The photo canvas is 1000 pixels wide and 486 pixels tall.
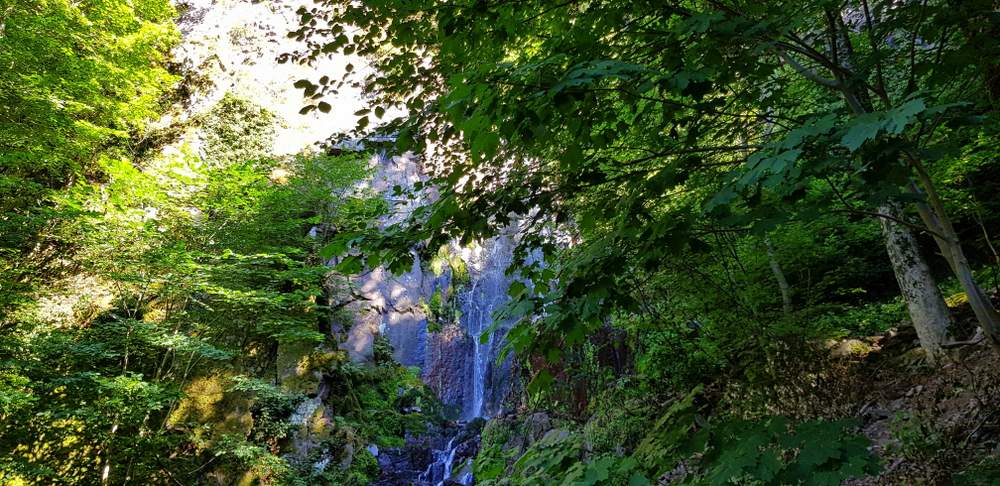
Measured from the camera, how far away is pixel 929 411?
4066 mm

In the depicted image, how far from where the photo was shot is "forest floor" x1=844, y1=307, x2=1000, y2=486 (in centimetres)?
319

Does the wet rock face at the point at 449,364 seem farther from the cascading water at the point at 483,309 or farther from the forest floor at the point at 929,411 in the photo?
the forest floor at the point at 929,411

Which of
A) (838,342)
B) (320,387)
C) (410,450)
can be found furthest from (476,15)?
(410,450)

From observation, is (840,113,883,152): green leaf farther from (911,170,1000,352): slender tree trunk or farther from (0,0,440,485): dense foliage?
(0,0,440,485): dense foliage

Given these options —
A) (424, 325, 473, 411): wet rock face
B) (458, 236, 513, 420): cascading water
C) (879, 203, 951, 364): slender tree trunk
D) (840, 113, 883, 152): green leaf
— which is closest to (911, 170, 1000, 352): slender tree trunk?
(840, 113, 883, 152): green leaf

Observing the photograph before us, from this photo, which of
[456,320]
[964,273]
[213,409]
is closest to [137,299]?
[213,409]

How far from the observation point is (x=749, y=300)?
15.4 ft

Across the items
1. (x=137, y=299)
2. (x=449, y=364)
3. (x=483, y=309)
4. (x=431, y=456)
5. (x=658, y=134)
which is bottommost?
(x=431, y=456)

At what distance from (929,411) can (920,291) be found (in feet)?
5.10

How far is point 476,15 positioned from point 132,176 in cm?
771

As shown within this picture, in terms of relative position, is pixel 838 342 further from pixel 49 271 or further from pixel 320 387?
pixel 49 271

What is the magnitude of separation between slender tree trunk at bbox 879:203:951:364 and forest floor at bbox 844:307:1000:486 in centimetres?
23

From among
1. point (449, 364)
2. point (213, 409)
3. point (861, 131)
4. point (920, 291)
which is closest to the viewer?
point (861, 131)

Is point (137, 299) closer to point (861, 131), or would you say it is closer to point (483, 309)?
point (861, 131)
